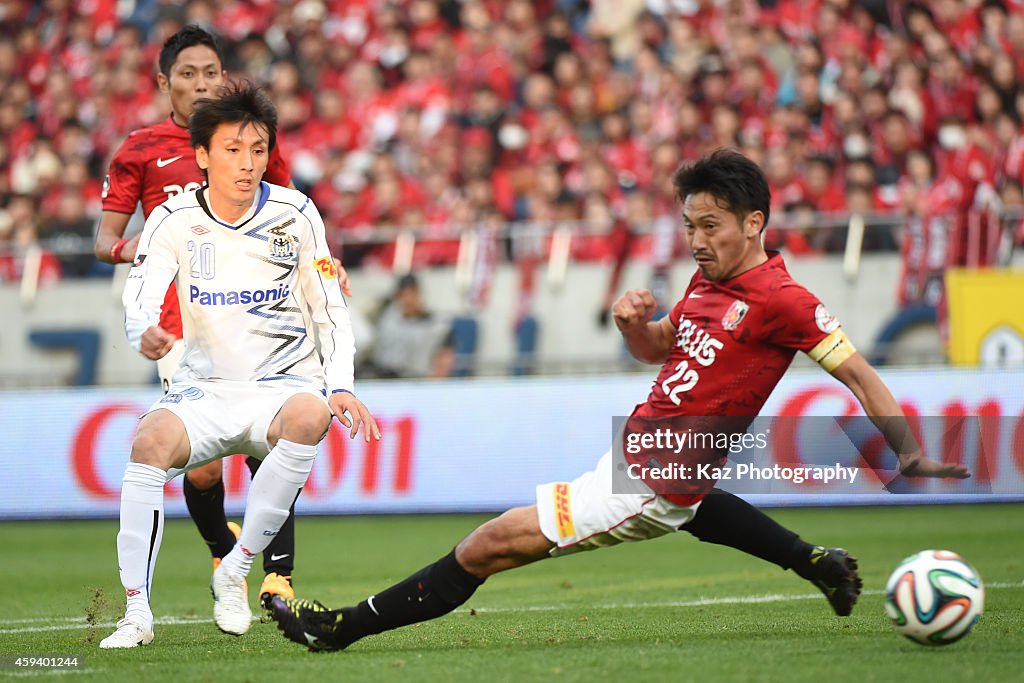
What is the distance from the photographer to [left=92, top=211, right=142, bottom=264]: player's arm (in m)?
6.03

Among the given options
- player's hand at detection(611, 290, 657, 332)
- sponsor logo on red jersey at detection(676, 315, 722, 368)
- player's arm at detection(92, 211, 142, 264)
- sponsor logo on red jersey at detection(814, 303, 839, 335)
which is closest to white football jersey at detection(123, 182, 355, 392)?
player's arm at detection(92, 211, 142, 264)

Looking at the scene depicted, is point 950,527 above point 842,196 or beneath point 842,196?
beneath

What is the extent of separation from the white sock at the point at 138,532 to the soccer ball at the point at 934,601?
275 centimetres

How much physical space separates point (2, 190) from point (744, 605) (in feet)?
43.3

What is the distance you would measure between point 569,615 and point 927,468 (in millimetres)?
2371

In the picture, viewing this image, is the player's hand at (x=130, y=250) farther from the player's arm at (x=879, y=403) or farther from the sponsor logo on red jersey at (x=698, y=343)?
the player's arm at (x=879, y=403)

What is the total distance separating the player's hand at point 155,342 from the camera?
522 cm

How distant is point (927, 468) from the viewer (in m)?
4.76

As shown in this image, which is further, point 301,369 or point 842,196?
point 842,196

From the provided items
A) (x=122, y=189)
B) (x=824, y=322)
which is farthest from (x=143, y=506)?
(x=824, y=322)

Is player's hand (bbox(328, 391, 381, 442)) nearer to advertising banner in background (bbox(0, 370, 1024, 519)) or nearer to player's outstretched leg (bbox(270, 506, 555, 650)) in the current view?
player's outstretched leg (bbox(270, 506, 555, 650))

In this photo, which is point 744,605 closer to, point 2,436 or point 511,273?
point 511,273

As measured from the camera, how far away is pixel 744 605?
692cm

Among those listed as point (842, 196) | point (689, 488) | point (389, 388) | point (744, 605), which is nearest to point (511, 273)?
point (389, 388)
